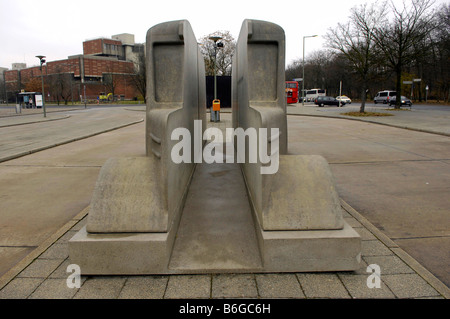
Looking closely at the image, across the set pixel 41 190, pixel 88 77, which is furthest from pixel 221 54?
pixel 88 77

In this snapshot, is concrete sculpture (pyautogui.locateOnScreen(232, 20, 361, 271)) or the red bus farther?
the red bus

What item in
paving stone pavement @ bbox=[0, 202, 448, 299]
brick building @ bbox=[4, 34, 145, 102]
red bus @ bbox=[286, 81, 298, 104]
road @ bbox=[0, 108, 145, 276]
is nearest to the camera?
paving stone pavement @ bbox=[0, 202, 448, 299]

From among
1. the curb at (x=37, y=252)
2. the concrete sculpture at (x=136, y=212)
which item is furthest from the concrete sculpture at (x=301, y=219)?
the curb at (x=37, y=252)

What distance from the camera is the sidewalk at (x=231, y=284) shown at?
9.09 ft

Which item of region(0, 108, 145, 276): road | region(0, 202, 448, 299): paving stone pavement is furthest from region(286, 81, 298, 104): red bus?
region(0, 202, 448, 299): paving stone pavement

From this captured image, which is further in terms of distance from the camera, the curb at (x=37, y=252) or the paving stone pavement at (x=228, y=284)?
the curb at (x=37, y=252)

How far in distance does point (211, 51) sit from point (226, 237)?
1485 inches

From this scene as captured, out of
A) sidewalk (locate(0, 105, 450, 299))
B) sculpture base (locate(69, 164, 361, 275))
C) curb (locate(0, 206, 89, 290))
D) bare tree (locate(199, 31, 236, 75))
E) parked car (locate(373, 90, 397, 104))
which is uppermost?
bare tree (locate(199, 31, 236, 75))

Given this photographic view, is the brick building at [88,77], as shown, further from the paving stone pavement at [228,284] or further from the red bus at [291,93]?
the paving stone pavement at [228,284]

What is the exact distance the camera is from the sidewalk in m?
2.77

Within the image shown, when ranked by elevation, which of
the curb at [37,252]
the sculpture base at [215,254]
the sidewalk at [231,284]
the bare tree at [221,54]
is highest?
the bare tree at [221,54]

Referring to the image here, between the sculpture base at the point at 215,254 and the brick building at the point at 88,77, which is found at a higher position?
the brick building at the point at 88,77

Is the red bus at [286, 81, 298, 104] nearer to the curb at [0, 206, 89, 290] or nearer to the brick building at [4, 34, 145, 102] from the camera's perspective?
the brick building at [4, 34, 145, 102]
